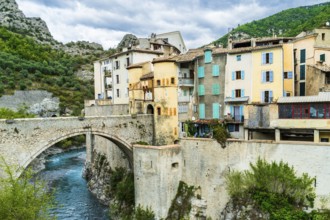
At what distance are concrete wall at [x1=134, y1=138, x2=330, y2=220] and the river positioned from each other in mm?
8160

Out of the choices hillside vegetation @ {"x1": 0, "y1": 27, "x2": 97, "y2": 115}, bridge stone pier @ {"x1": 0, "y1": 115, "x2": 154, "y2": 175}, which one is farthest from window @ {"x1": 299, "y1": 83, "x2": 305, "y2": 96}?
hillside vegetation @ {"x1": 0, "y1": 27, "x2": 97, "y2": 115}

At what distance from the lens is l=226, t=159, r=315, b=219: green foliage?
65.1 feet

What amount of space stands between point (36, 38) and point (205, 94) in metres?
101

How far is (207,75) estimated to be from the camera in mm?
29953

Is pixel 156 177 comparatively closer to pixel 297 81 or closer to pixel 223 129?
pixel 223 129

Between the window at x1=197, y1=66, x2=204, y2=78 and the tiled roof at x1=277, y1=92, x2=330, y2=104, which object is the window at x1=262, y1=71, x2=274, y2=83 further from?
the window at x1=197, y1=66, x2=204, y2=78

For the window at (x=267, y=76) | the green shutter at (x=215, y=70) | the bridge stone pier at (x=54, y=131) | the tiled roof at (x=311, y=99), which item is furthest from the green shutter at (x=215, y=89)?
the bridge stone pier at (x=54, y=131)

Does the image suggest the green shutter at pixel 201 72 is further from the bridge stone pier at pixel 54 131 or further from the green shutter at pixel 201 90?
the bridge stone pier at pixel 54 131

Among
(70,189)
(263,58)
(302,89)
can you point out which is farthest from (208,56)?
(70,189)

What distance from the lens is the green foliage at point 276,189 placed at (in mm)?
19828

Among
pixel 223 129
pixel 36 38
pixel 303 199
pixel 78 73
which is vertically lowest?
pixel 303 199

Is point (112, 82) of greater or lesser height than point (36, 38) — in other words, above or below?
below

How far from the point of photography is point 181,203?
2586 cm

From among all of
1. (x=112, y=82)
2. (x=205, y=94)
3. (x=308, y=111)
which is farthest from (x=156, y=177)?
(x=112, y=82)
